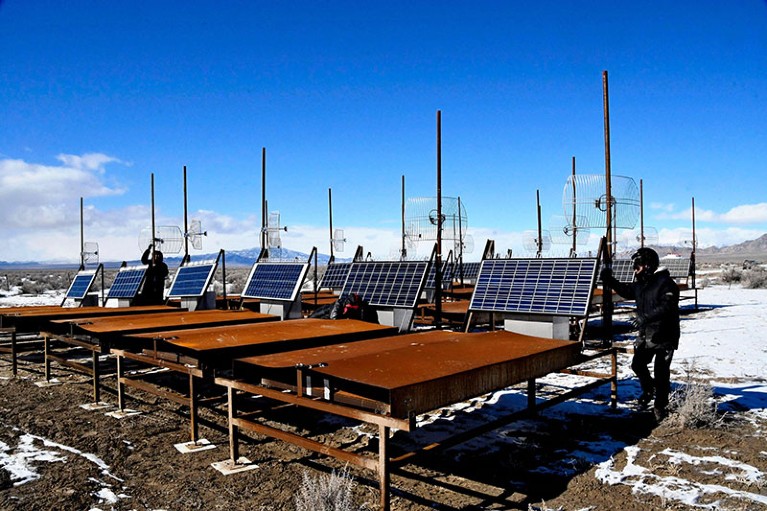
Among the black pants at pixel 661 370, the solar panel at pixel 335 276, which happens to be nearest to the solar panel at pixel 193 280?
the solar panel at pixel 335 276

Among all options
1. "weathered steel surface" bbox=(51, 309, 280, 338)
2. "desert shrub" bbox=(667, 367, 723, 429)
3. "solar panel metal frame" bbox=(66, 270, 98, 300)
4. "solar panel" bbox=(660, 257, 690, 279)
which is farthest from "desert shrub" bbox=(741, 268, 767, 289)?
"solar panel metal frame" bbox=(66, 270, 98, 300)

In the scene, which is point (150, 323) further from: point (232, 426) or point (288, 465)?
point (288, 465)

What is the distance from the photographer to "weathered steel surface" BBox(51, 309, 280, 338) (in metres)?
7.11

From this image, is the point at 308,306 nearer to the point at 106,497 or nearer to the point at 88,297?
the point at 88,297

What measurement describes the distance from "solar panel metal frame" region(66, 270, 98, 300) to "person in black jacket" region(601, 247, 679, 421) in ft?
40.6

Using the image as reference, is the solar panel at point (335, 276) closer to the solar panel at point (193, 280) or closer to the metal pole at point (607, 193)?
the solar panel at point (193, 280)

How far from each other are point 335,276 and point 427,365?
1508 cm

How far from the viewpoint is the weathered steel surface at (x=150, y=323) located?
7.11 m

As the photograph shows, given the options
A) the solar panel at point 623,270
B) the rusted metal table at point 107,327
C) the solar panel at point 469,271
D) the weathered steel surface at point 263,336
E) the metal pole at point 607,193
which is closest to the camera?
the weathered steel surface at point 263,336

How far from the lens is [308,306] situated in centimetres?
1468

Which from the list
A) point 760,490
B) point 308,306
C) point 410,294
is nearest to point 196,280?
point 308,306

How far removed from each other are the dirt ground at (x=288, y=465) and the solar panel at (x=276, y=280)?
371 cm

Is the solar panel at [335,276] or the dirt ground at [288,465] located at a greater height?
the solar panel at [335,276]

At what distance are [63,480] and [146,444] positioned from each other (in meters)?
1.06
